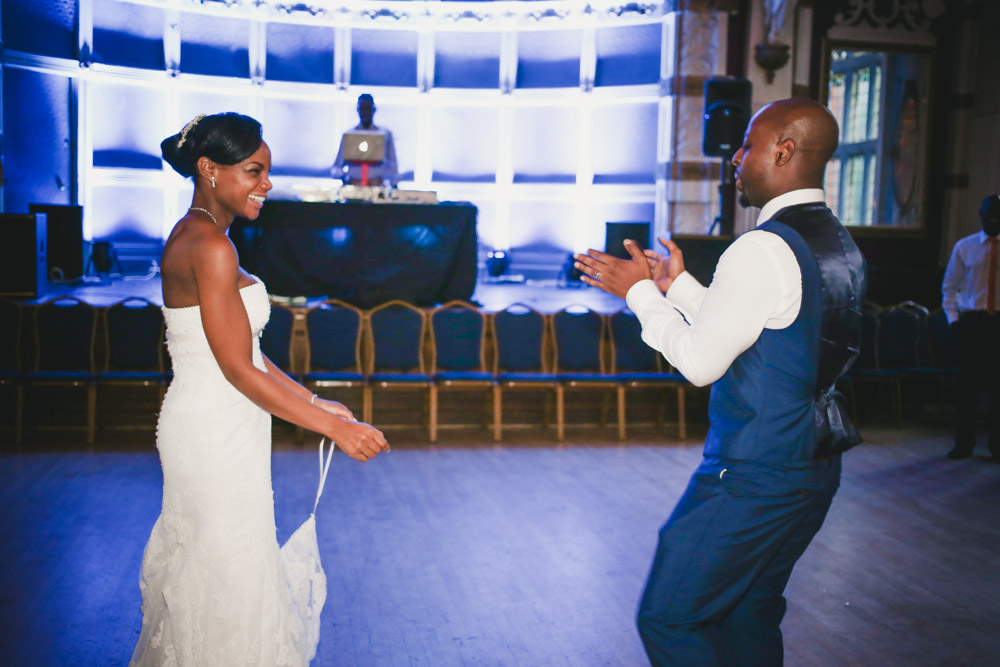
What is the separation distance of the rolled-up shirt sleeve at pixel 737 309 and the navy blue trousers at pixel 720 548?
0.25 metres

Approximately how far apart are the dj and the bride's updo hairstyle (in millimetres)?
5724

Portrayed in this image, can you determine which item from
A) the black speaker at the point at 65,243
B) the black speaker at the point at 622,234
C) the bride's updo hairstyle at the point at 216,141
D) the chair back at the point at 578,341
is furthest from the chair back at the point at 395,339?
the black speaker at the point at 65,243

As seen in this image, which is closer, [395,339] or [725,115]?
[395,339]

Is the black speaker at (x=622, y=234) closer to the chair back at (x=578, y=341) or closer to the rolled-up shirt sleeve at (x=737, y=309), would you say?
the chair back at (x=578, y=341)

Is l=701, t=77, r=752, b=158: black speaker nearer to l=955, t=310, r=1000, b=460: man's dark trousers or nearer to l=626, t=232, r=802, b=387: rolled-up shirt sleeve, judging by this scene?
l=955, t=310, r=1000, b=460: man's dark trousers

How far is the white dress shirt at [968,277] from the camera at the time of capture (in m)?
5.68

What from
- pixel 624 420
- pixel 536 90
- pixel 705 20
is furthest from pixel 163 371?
pixel 536 90

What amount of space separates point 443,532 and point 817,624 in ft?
5.76

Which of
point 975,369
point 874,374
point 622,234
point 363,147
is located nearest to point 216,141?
point 975,369

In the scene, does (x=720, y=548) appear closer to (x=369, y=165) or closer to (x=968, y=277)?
(x=968, y=277)

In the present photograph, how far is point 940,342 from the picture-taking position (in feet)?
23.5

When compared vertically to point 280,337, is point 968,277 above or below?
above

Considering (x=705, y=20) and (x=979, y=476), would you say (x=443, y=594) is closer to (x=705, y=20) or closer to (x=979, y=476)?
(x=979, y=476)

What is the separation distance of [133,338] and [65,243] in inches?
159
